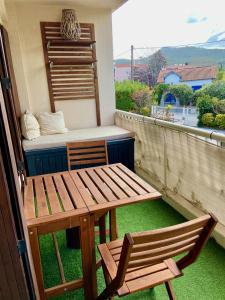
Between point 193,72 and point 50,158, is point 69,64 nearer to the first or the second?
point 50,158

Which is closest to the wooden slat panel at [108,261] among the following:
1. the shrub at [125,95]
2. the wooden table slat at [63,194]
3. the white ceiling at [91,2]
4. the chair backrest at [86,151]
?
the wooden table slat at [63,194]

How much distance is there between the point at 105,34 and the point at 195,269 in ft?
11.3

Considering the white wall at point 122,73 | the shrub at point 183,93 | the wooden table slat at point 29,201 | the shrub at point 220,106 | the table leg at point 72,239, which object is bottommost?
the table leg at point 72,239

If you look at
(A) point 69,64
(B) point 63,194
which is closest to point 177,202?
(B) point 63,194

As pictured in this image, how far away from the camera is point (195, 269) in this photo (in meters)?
1.73

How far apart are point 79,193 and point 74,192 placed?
0.04 metres

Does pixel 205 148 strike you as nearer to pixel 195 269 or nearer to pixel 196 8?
pixel 195 269

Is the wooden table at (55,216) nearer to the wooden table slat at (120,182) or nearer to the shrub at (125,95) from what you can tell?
the wooden table slat at (120,182)

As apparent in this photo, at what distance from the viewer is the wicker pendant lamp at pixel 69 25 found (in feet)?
10.2

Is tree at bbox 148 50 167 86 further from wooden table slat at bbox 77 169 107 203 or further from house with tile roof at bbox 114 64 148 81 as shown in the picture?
wooden table slat at bbox 77 169 107 203

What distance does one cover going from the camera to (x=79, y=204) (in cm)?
133

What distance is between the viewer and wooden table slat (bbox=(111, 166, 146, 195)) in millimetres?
1473

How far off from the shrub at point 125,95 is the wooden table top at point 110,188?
2030mm

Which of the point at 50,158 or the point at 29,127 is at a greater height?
the point at 29,127
